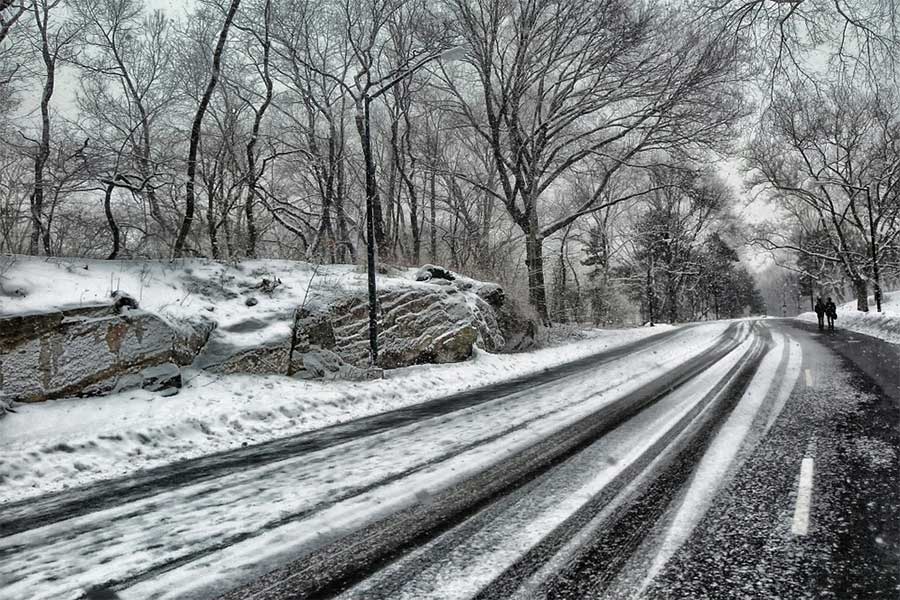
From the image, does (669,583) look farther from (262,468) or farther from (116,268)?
(116,268)

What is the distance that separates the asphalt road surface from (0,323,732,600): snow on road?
0.02 meters

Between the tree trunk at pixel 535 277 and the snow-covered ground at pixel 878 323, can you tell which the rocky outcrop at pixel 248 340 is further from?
the snow-covered ground at pixel 878 323

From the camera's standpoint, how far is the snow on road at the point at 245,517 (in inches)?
120

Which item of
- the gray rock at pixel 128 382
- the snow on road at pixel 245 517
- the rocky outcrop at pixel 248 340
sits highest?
the rocky outcrop at pixel 248 340

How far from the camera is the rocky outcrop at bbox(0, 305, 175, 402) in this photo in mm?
7359

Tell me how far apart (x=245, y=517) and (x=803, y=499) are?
13.4 ft

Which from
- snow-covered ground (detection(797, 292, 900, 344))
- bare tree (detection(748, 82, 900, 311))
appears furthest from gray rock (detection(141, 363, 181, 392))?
bare tree (detection(748, 82, 900, 311))

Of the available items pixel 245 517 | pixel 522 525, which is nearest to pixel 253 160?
pixel 245 517

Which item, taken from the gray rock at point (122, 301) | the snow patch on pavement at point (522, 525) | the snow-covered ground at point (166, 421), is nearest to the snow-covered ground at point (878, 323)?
the snow patch on pavement at point (522, 525)

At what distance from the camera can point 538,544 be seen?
3.20 metres

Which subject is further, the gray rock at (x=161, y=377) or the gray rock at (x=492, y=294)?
the gray rock at (x=492, y=294)

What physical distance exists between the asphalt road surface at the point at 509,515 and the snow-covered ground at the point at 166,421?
0.79 m

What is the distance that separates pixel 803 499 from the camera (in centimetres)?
379

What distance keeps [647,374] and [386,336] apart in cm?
603
